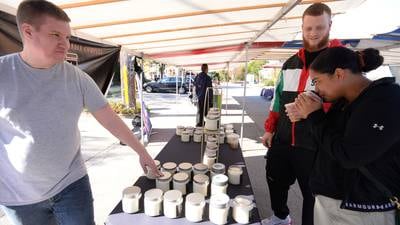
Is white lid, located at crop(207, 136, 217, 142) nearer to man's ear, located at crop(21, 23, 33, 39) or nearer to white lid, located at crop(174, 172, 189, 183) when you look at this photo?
white lid, located at crop(174, 172, 189, 183)

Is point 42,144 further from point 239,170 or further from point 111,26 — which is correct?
point 111,26

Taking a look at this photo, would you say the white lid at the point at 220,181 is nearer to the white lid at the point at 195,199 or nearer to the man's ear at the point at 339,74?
the white lid at the point at 195,199

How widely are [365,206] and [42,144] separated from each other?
1409 millimetres

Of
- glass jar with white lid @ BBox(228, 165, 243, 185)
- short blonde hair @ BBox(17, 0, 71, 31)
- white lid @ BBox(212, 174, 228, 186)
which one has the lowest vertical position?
glass jar with white lid @ BBox(228, 165, 243, 185)

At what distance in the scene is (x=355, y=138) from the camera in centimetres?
99

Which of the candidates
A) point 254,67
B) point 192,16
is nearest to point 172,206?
point 192,16

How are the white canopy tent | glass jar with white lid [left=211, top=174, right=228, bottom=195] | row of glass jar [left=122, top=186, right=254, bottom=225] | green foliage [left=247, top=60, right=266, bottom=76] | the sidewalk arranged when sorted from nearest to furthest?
row of glass jar [left=122, top=186, right=254, bottom=225] → glass jar with white lid [left=211, top=174, right=228, bottom=195] → the white canopy tent → the sidewalk → green foliage [left=247, top=60, right=266, bottom=76]

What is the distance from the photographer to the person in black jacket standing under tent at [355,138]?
0.96 meters

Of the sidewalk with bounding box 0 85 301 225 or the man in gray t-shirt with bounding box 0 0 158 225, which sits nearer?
the man in gray t-shirt with bounding box 0 0 158 225

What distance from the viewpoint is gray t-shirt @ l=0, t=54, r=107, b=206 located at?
3.73 ft

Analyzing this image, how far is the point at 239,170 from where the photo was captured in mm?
1608

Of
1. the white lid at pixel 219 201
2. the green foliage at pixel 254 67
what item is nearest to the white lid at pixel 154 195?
the white lid at pixel 219 201

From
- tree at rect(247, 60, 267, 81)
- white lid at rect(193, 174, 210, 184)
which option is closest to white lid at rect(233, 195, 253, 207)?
white lid at rect(193, 174, 210, 184)

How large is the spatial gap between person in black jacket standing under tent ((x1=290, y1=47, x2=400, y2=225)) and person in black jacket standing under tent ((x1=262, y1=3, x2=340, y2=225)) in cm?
34
